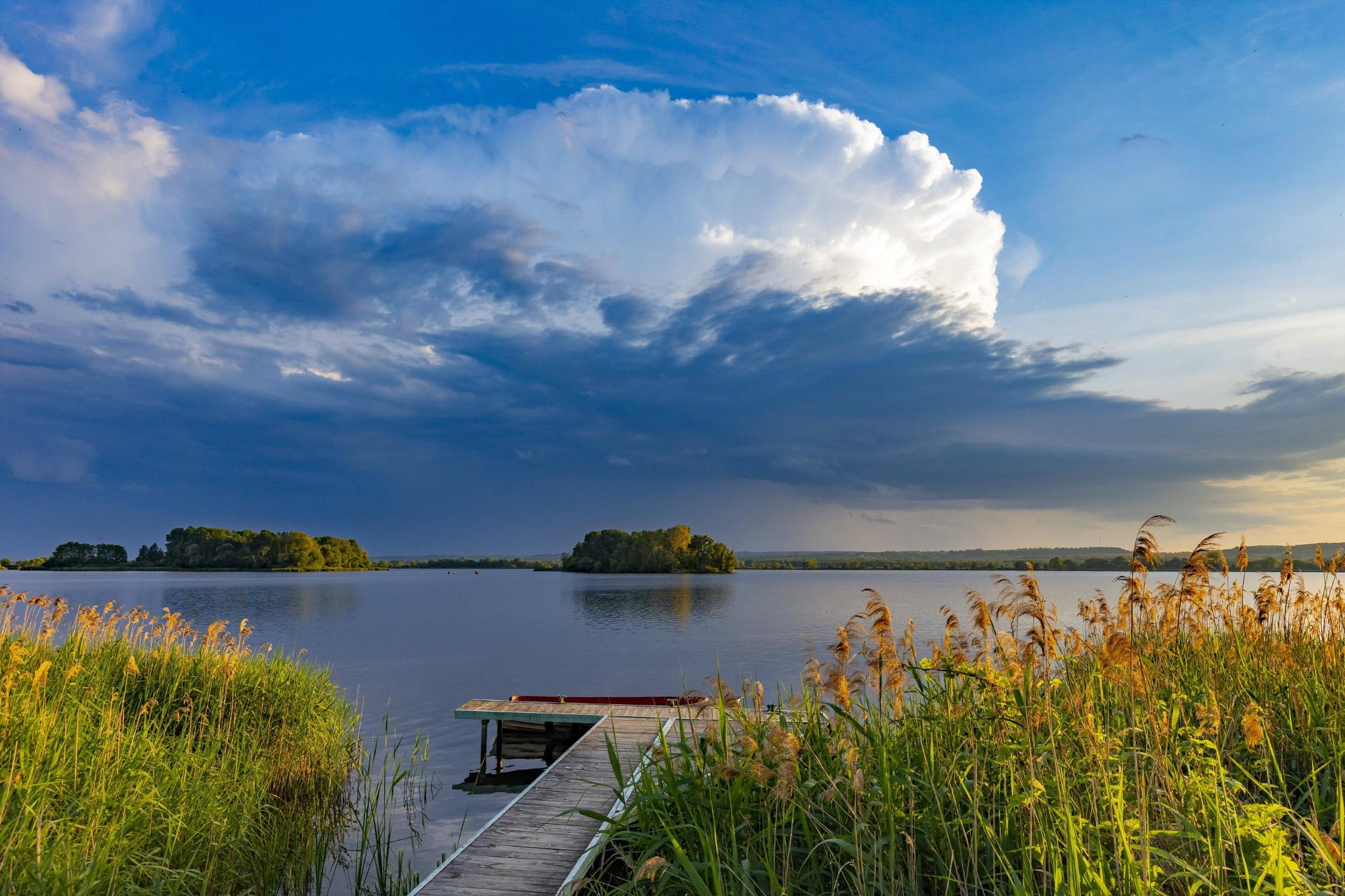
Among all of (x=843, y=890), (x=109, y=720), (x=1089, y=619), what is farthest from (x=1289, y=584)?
(x=109, y=720)

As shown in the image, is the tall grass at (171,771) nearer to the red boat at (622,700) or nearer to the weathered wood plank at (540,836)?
the weathered wood plank at (540,836)

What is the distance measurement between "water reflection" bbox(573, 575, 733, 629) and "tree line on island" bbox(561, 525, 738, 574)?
1703cm

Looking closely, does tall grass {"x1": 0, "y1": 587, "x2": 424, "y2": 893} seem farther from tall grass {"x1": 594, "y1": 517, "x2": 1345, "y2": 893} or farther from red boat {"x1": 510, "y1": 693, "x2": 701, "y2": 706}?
tall grass {"x1": 594, "y1": 517, "x2": 1345, "y2": 893}

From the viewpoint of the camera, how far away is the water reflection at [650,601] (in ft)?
203

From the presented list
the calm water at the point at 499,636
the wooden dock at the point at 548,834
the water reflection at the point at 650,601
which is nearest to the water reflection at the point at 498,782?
the calm water at the point at 499,636

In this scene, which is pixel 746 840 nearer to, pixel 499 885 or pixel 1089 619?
pixel 499 885

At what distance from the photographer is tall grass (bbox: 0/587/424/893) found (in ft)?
21.6

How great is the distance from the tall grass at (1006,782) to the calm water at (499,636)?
3.42ft

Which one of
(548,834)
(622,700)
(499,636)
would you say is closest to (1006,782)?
(548,834)

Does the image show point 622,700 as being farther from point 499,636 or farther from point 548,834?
point 499,636

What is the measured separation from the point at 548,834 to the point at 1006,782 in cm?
509

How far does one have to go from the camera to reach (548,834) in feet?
26.0

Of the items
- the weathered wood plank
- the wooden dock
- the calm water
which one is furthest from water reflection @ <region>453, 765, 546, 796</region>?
the weathered wood plank

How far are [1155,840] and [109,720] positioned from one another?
1104cm
